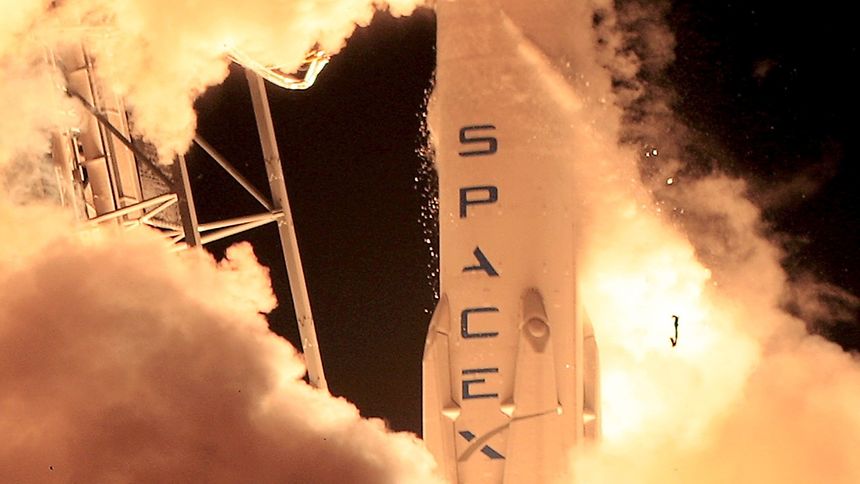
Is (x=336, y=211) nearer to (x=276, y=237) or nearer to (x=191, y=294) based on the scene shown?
(x=276, y=237)

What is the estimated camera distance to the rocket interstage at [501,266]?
640cm

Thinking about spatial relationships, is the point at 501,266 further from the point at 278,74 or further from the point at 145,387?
the point at 145,387

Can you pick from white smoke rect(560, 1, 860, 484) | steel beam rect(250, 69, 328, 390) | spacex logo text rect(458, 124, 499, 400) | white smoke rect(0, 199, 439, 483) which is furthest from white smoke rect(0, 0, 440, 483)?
white smoke rect(560, 1, 860, 484)

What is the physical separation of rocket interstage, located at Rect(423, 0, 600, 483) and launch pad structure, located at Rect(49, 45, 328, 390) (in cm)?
94

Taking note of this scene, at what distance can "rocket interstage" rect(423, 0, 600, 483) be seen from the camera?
640 centimetres

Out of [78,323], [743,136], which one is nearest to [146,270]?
[78,323]

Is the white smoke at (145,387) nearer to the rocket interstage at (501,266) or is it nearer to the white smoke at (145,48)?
the white smoke at (145,48)

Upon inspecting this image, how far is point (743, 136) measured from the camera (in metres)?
9.12

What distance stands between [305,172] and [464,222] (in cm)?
387

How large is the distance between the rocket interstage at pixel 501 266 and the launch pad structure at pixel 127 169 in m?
0.94

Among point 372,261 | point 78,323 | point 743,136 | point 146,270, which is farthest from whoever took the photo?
point 372,261

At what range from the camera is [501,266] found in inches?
256

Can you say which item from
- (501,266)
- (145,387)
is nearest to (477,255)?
(501,266)

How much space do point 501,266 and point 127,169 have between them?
2541 millimetres
